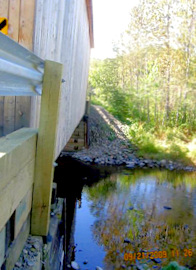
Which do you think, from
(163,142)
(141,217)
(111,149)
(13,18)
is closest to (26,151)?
(13,18)

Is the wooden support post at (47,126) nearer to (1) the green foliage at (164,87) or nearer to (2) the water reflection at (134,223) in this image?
(2) the water reflection at (134,223)

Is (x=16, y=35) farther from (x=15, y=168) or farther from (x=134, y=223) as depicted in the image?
(x=134, y=223)

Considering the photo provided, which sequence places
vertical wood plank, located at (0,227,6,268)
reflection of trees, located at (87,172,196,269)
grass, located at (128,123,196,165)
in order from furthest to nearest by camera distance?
grass, located at (128,123,196,165) < reflection of trees, located at (87,172,196,269) < vertical wood plank, located at (0,227,6,268)

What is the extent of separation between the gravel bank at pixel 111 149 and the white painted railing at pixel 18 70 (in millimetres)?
10186

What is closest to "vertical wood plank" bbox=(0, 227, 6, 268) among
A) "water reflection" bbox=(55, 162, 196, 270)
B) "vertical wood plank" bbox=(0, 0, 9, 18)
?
"vertical wood plank" bbox=(0, 0, 9, 18)

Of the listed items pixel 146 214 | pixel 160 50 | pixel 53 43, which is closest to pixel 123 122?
pixel 160 50

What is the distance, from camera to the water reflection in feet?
16.9

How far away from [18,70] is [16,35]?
26.2 inches

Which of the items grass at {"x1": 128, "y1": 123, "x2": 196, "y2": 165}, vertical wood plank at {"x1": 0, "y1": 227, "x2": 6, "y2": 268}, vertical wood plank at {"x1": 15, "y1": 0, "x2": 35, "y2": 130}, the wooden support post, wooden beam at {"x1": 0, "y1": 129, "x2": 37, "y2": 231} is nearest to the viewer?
wooden beam at {"x1": 0, "y1": 129, "x2": 37, "y2": 231}

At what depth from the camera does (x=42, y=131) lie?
5.87 ft

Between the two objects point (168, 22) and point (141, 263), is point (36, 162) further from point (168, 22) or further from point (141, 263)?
point (168, 22)

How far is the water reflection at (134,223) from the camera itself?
5.15 m

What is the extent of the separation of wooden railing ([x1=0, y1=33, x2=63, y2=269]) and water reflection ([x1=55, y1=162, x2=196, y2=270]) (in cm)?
337

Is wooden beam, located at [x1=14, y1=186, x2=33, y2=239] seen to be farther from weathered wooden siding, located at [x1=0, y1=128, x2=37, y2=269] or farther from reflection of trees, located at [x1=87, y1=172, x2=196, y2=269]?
reflection of trees, located at [x1=87, y1=172, x2=196, y2=269]
